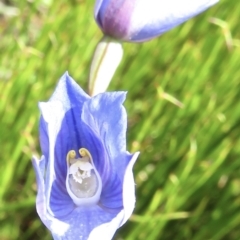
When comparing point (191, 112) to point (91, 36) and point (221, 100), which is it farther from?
point (91, 36)

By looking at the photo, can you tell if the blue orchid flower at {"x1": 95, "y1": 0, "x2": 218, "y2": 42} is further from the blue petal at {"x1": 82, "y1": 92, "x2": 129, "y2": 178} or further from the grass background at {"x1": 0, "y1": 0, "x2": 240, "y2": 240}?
the grass background at {"x1": 0, "y1": 0, "x2": 240, "y2": 240}

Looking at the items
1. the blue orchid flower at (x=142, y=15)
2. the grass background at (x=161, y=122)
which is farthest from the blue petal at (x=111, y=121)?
the grass background at (x=161, y=122)

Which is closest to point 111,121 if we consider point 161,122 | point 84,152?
point 84,152

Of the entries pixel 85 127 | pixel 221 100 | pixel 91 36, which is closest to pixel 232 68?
pixel 221 100

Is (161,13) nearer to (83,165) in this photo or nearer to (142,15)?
(142,15)

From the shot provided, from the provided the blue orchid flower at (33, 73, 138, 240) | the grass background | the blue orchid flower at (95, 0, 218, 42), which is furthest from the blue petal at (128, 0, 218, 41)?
the grass background
